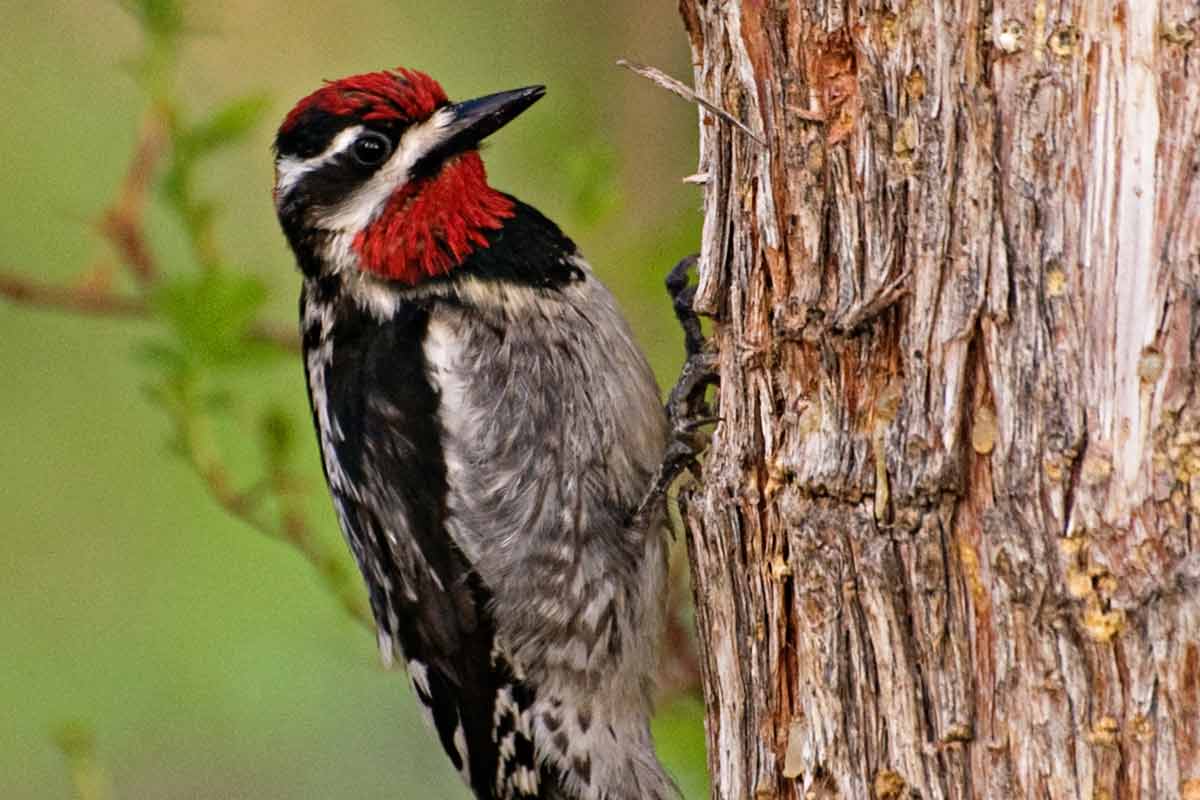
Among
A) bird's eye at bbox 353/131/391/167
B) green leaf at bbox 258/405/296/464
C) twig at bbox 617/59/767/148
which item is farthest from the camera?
green leaf at bbox 258/405/296/464

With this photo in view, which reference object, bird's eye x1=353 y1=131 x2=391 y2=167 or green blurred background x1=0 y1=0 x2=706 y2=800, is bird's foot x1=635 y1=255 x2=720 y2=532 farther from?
green blurred background x1=0 y1=0 x2=706 y2=800

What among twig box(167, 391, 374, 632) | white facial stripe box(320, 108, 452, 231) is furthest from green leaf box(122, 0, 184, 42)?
twig box(167, 391, 374, 632)

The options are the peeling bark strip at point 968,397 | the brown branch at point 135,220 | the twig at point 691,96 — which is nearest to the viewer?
the peeling bark strip at point 968,397

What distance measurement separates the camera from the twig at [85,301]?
12.7 feet

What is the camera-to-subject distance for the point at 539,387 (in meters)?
3.33

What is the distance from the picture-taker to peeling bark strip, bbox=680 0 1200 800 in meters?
2.00

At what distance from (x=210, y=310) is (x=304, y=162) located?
495mm

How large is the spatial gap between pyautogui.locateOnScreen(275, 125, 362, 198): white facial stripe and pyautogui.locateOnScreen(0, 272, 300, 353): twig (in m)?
0.36

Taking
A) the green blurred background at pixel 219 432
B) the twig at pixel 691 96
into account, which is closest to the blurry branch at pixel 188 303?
the green blurred background at pixel 219 432

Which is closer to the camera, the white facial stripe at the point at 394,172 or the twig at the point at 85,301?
the white facial stripe at the point at 394,172

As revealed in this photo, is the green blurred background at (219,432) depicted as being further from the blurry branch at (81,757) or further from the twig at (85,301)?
the blurry branch at (81,757)

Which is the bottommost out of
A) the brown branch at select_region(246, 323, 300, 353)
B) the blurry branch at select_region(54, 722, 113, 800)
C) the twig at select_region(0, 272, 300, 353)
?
the blurry branch at select_region(54, 722, 113, 800)

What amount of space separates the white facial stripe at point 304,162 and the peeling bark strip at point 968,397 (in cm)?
122

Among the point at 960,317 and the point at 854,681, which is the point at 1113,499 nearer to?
the point at 960,317
